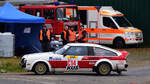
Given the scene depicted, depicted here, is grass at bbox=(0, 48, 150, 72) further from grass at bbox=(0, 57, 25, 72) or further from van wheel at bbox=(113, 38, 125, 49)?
van wheel at bbox=(113, 38, 125, 49)

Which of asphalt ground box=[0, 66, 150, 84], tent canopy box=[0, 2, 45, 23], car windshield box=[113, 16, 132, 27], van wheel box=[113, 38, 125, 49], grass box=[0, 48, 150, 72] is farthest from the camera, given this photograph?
car windshield box=[113, 16, 132, 27]

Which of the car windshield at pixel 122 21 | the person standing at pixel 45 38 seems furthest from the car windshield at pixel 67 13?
the person standing at pixel 45 38

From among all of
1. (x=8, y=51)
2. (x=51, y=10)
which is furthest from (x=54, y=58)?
(x=51, y=10)

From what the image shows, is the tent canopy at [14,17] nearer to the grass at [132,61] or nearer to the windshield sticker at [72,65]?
the grass at [132,61]

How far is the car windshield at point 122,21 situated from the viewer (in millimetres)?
28400

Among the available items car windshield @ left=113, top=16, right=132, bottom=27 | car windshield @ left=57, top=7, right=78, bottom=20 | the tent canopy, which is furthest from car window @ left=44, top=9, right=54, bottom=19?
car windshield @ left=113, top=16, right=132, bottom=27

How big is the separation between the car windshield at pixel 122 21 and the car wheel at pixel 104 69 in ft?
38.6

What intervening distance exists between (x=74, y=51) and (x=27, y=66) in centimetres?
187

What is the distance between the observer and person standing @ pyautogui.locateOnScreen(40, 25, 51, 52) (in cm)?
2217

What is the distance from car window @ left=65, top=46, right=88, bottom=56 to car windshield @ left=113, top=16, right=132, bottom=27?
38.3ft

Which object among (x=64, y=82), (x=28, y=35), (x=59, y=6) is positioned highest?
(x=59, y=6)

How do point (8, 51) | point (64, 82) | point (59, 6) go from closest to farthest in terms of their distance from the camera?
point (64, 82) → point (8, 51) → point (59, 6)

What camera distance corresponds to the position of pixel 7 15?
2248 centimetres

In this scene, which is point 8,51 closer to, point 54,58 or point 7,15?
point 7,15
